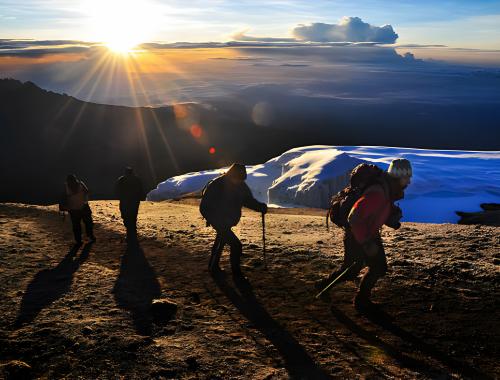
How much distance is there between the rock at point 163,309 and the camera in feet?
19.0

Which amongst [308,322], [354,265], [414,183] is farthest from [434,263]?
[414,183]

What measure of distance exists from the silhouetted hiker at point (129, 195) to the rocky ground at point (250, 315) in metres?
1.47

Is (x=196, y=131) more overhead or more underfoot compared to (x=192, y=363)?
more underfoot

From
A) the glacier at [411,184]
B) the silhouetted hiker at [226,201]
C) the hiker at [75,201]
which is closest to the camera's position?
the silhouetted hiker at [226,201]

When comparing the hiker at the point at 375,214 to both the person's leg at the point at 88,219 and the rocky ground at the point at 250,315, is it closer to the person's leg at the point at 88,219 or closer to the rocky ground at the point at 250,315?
the rocky ground at the point at 250,315

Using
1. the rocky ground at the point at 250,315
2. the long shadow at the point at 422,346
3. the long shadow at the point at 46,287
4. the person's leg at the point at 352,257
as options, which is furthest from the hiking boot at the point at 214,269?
the long shadow at the point at 422,346

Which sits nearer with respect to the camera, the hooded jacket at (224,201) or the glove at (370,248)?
the glove at (370,248)

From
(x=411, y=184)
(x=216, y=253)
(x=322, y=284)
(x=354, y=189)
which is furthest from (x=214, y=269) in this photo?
(x=411, y=184)

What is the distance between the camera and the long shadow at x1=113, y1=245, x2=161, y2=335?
5.76 m

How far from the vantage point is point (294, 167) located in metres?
56.4

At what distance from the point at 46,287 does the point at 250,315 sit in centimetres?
336

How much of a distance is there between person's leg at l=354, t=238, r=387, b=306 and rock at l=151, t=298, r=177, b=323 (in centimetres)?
239

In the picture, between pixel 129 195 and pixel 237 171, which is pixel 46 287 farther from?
pixel 129 195

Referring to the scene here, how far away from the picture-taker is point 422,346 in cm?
493
